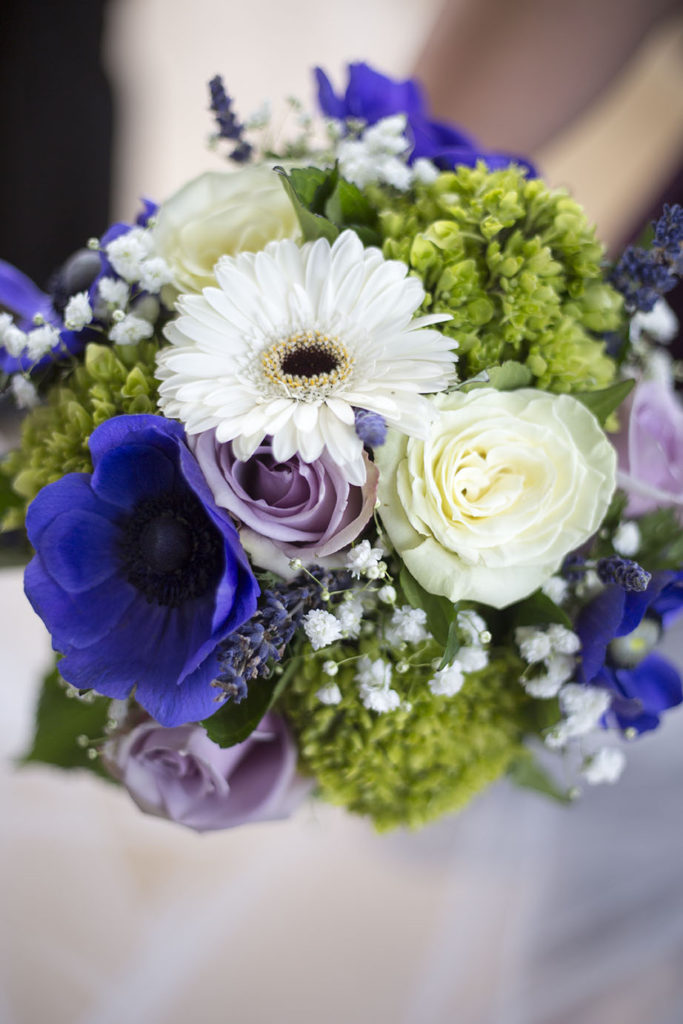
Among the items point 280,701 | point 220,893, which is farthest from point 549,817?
point 280,701

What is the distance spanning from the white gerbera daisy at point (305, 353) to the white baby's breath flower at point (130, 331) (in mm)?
67

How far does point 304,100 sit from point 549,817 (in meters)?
1.43

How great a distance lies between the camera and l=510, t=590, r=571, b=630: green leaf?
50 cm

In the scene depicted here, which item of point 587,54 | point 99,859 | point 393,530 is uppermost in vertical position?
point 587,54

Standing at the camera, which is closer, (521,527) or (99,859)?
(521,527)

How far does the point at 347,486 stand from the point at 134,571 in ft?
0.53

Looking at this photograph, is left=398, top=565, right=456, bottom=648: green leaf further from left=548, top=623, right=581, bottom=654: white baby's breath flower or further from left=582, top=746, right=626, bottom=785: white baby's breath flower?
left=582, top=746, right=626, bottom=785: white baby's breath flower

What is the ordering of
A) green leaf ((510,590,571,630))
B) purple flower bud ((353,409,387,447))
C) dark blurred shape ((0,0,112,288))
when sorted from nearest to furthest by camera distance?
purple flower bud ((353,409,387,447)), green leaf ((510,590,571,630)), dark blurred shape ((0,0,112,288))

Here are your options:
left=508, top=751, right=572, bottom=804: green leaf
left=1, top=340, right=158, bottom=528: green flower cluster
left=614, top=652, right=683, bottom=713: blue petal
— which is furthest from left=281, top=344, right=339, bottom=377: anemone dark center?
left=508, top=751, right=572, bottom=804: green leaf

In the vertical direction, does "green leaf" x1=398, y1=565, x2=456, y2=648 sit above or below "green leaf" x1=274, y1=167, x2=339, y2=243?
below

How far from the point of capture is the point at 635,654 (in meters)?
0.55

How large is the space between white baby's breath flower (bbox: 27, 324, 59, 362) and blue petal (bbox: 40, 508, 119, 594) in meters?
0.14

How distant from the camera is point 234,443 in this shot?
0.42 m

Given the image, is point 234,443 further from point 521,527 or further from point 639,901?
point 639,901
